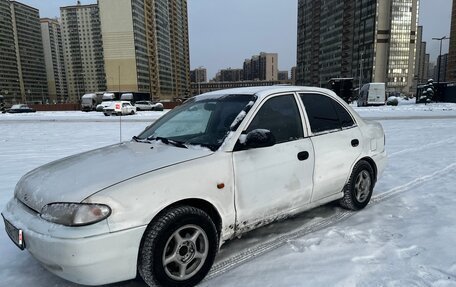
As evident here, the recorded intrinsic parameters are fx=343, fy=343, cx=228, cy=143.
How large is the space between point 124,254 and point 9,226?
1107 millimetres

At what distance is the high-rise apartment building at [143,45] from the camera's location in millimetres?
98000

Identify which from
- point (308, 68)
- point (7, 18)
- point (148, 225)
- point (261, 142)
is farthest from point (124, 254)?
point (308, 68)

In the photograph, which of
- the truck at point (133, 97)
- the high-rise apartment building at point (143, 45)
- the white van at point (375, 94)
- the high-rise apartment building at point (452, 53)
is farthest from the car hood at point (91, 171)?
the high-rise apartment building at point (452, 53)

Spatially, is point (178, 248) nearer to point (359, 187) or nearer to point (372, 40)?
point (359, 187)

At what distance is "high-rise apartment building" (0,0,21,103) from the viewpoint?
99562 millimetres

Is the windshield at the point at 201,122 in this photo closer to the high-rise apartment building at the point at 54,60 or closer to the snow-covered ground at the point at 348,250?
the snow-covered ground at the point at 348,250

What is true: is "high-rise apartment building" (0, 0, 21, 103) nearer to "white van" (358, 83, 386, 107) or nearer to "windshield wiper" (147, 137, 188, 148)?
"white van" (358, 83, 386, 107)

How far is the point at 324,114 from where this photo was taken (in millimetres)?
4062

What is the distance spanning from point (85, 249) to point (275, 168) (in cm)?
180

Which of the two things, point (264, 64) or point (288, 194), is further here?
point (264, 64)

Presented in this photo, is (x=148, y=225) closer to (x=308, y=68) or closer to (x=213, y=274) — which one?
(x=213, y=274)

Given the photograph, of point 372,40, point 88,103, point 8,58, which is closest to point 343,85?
point 88,103

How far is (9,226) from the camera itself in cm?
279

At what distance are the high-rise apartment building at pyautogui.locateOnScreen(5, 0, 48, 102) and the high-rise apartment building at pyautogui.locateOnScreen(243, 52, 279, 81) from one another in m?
78.9
